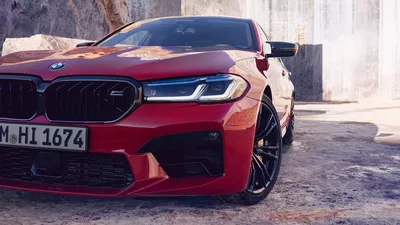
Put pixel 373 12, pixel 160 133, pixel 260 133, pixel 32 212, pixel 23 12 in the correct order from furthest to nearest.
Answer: pixel 373 12 → pixel 23 12 → pixel 260 133 → pixel 32 212 → pixel 160 133

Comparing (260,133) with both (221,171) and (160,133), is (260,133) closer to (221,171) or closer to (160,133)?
(221,171)

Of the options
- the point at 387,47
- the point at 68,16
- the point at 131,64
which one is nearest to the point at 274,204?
the point at 131,64

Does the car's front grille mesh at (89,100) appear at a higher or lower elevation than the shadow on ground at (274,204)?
higher

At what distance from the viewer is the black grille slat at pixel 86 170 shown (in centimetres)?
208

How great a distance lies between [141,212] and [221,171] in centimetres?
51

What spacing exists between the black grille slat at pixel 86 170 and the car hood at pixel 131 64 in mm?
398

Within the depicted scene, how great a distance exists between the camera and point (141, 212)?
2.30m

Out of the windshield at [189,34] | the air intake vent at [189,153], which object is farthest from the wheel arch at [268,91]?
the air intake vent at [189,153]

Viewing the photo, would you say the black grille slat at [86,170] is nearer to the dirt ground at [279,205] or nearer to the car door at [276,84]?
the dirt ground at [279,205]

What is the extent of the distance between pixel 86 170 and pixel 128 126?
1.07 feet

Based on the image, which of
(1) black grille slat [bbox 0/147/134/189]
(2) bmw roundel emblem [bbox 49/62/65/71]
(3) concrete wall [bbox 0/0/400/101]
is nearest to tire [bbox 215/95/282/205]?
(1) black grille slat [bbox 0/147/134/189]

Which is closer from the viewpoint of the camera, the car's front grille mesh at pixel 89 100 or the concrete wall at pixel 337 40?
the car's front grille mesh at pixel 89 100

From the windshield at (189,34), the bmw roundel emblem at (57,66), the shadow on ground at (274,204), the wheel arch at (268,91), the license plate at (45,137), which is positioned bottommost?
the shadow on ground at (274,204)

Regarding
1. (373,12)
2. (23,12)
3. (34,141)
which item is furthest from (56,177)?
(373,12)
